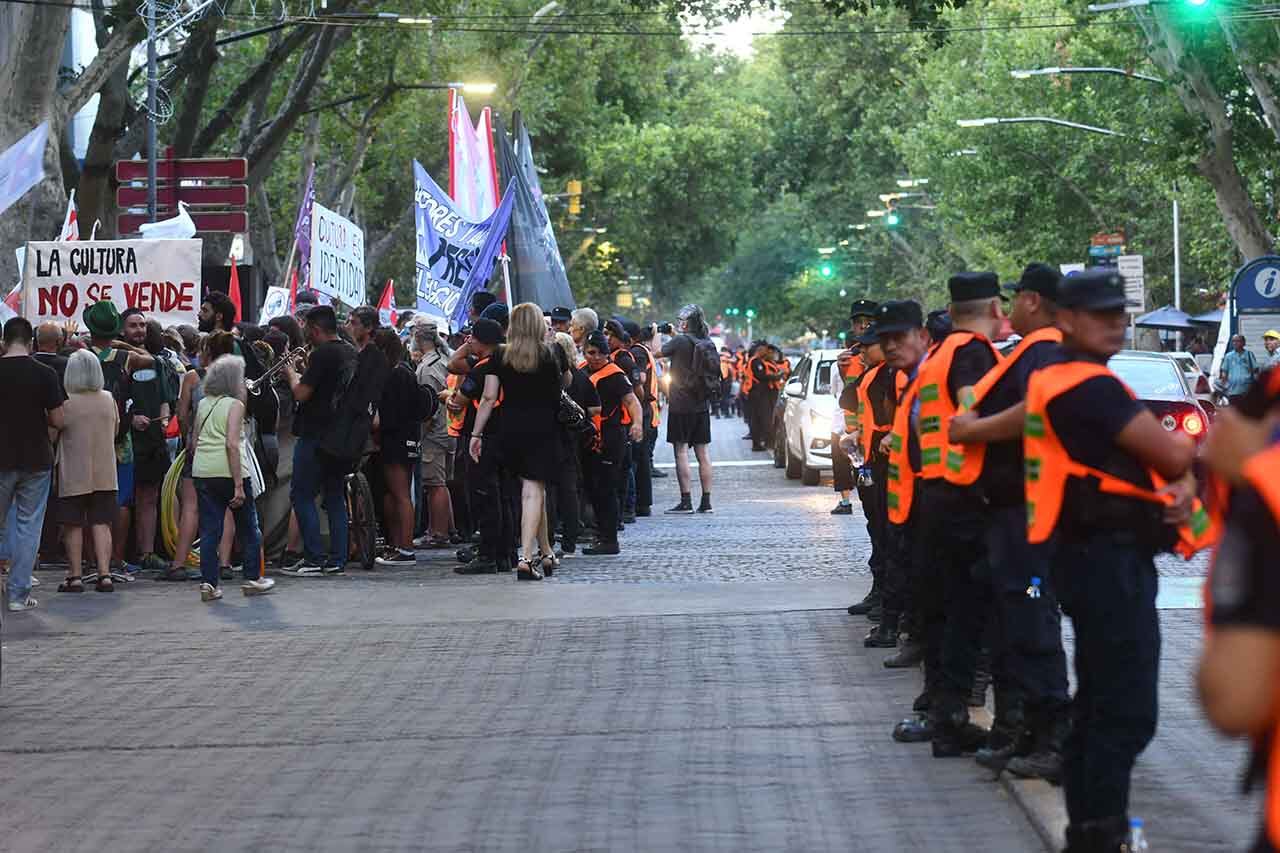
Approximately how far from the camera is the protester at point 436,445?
17297 mm

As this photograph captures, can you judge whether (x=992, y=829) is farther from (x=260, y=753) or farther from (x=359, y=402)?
(x=359, y=402)

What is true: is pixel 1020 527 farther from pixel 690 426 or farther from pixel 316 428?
pixel 690 426

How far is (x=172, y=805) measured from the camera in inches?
298

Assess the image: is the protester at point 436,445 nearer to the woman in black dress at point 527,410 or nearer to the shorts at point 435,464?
the shorts at point 435,464

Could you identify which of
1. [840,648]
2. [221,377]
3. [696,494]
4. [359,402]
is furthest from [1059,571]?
[696,494]

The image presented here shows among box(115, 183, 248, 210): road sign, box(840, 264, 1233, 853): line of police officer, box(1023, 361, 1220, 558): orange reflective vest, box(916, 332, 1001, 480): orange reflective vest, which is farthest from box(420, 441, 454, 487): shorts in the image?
box(1023, 361, 1220, 558): orange reflective vest

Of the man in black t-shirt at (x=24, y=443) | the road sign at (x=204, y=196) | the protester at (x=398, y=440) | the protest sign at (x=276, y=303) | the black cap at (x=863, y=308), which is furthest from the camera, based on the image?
the road sign at (x=204, y=196)

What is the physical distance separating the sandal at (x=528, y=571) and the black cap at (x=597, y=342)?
8.79 feet

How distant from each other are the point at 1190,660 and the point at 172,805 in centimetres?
480

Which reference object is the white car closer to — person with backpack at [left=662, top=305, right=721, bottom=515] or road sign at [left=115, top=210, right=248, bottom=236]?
person with backpack at [left=662, top=305, right=721, bottom=515]

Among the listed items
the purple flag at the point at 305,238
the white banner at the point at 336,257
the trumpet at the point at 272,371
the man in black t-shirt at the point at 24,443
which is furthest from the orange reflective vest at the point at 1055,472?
the purple flag at the point at 305,238

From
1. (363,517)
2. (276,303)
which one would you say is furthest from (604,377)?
(276,303)

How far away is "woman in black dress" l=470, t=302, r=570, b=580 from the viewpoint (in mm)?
14211

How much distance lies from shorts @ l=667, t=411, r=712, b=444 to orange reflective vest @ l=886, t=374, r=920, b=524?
471 inches
